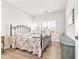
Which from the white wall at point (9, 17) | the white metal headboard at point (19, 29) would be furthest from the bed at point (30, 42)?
the white wall at point (9, 17)

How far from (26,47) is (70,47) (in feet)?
7.83

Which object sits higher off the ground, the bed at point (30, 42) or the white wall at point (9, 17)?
the white wall at point (9, 17)

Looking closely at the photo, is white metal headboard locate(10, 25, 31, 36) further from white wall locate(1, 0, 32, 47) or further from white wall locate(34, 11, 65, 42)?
white wall locate(34, 11, 65, 42)

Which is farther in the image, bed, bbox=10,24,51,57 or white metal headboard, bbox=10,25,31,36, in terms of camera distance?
white metal headboard, bbox=10,25,31,36

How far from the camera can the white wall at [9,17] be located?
4.47m

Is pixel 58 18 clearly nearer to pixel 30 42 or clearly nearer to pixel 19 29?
pixel 19 29

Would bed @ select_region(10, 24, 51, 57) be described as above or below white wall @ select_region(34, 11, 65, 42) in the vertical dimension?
below

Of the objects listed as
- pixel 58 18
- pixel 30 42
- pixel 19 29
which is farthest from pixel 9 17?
pixel 58 18

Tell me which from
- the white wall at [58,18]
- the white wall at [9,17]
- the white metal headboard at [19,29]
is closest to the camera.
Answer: the white wall at [9,17]

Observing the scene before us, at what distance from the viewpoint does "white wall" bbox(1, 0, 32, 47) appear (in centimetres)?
447

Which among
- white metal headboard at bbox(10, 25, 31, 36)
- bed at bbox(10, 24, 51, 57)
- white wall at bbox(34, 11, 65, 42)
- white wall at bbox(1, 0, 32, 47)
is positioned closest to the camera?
bed at bbox(10, 24, 51, 57)

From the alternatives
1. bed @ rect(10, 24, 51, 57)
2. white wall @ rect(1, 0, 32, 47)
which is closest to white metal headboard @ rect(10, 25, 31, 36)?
bed @ rect(10, 24, 51, 57)

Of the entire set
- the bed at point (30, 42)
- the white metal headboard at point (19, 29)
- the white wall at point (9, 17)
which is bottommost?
the bed at point (30, 42)

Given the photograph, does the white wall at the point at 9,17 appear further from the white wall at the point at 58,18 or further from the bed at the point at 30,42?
the white wall at the point at 58,18
